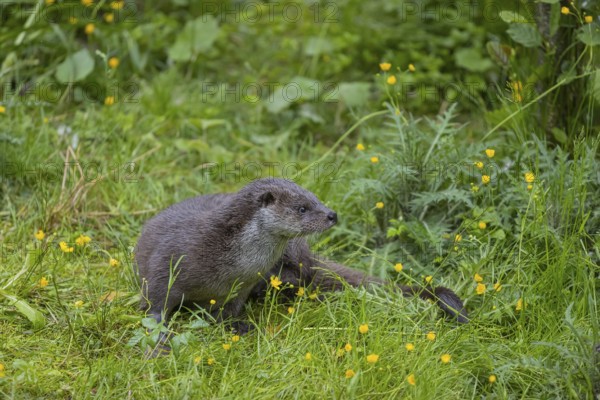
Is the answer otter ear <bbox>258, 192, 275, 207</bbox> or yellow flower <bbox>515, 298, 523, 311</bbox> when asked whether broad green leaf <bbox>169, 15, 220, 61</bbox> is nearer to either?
otter ear <bbox>258, 192, 275, 207</bbox>

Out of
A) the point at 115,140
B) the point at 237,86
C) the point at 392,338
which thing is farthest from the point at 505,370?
the point at 237,86

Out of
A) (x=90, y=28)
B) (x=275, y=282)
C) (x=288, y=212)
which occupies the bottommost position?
(x=275, y=282)

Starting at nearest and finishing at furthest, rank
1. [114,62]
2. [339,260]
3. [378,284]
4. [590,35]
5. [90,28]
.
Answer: [378,284] < [590,35] < [339,260] < [114,62] < [90,28]

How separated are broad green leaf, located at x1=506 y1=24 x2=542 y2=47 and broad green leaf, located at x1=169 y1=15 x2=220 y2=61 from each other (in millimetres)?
2850

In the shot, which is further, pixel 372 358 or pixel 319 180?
pixel 319 180

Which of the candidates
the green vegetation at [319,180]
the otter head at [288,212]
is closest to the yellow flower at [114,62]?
the green vegetation at [319,180]

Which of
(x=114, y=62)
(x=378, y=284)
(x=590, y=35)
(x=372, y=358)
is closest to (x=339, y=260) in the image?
(x=378, y=284)

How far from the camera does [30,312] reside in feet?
12.7

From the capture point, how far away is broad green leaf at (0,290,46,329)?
387 cm

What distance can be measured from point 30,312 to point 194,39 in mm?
3570

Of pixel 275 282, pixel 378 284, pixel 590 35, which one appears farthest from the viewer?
pixel 590 35

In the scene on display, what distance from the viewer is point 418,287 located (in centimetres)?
425

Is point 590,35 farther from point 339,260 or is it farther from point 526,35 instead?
point 339,260

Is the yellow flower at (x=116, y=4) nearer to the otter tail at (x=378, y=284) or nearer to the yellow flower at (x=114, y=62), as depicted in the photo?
the yellow flower at (x=114, y=62)
